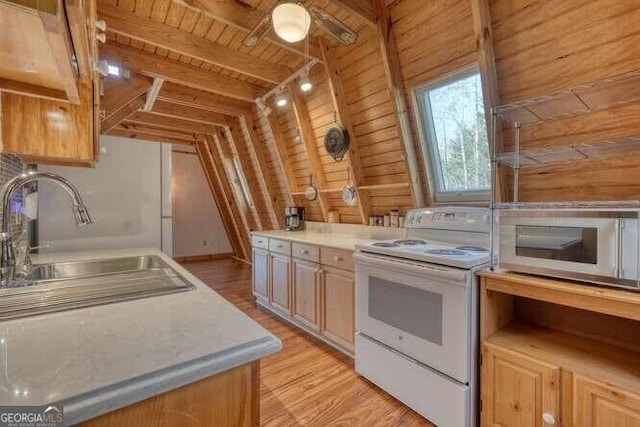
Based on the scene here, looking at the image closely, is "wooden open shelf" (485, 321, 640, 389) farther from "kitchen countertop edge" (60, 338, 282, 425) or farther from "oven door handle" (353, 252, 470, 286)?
"kitchen countertop edge" (60, 338, 282, 425)

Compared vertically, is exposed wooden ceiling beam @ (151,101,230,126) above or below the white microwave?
above

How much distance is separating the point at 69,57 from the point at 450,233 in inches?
86.9

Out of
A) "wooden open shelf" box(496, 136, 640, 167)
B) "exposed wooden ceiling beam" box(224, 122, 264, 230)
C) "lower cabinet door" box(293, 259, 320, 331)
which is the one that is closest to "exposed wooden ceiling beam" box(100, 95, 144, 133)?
"exposed wooden ceiling beam" box(224, 122, 264, 230)

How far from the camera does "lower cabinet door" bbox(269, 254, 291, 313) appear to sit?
3.15 m

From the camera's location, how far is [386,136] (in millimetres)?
2652

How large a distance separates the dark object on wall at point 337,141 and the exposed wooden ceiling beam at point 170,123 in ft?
8.95

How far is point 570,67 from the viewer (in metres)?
1.63

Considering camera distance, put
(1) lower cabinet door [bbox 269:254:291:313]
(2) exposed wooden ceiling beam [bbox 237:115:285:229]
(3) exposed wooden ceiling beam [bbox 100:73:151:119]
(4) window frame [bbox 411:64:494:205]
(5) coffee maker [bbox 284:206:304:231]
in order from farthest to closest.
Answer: (2) exposed wooden ceiling beam [bbox 237:115:285:229] < (5) coffee maker [bbox 284:206:304:231] < (1) lower cabinet door [bbox 269:254:291:313] < (3) exposed wooden ceiling beam [bbox 100:73:151:119] < (4) window frame [bbox 411:64:494:205]

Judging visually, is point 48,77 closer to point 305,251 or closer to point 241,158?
point 305,251

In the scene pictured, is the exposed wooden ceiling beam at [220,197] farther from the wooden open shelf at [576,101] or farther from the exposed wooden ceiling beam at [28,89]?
the wooden open shelf at [576,101]

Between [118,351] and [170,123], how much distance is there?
4906 millimetres

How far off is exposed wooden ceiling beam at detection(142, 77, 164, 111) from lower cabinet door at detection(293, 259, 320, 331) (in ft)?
7.57

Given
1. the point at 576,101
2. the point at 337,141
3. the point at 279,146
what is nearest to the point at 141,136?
the point at 279,146

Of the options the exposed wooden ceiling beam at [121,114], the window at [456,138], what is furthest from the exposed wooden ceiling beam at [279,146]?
the window at [456,138]
